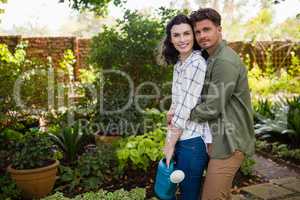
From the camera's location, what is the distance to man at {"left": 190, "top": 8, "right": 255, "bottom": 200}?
2201mm

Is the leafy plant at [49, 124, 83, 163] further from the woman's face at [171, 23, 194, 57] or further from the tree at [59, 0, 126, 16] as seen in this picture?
the woman's face at [171, 23, 194, 57]

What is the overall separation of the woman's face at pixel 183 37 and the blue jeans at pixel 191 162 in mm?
613

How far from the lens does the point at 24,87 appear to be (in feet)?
18.4

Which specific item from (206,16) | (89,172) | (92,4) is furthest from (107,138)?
(206,16)

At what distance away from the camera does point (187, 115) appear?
2.24 metres

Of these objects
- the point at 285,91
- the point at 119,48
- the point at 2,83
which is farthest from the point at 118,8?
the point at 285,91

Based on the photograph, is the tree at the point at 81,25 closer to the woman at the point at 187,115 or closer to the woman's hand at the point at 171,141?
the woman at the point at 187,115

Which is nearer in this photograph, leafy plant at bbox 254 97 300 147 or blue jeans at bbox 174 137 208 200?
blue jeans at bbox 174 137 208 200

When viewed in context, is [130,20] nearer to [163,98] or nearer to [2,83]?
[163,98]

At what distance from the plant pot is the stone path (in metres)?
2.15

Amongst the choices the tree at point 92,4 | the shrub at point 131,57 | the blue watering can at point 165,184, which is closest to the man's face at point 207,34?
the blue watering can at point 165,184

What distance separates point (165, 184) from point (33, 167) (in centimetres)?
232

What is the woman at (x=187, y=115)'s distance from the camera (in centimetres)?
223

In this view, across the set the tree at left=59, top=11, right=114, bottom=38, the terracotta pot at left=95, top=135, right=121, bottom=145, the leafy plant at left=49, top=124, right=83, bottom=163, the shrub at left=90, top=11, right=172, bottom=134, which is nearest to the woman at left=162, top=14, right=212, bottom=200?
the terracotta pot at left=95, top=135, right=121, bottom=145
